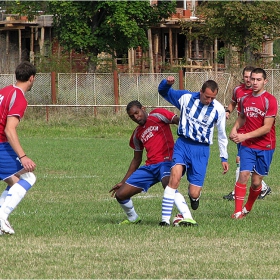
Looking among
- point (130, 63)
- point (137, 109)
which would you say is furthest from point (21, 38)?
point (137, 109)

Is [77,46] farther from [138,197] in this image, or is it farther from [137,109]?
[137,109]

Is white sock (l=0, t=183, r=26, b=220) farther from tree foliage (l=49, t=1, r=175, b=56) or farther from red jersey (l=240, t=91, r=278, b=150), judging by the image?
tree foliage (l=49, t=1, r=175, b=56)

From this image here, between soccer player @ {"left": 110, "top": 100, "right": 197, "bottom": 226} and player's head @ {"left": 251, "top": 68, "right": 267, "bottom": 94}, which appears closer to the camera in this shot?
soccer player @ {"left": 110, "top": 100, "right": 197, "bottom": 226}

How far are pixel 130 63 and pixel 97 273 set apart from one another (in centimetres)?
4534

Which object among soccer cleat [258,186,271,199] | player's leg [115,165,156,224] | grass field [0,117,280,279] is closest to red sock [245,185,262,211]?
grass field [0,117,280,279]

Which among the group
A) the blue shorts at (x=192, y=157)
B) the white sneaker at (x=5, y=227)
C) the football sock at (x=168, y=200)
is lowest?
the white sneaker at (x=5, y=227)

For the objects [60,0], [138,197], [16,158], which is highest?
[60,0]

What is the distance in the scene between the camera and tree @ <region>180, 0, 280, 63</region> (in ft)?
135

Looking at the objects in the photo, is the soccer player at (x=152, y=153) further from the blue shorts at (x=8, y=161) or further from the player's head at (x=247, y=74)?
the player's head at (x=247, y=74)

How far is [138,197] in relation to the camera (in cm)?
1309

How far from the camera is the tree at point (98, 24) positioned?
41469 mm

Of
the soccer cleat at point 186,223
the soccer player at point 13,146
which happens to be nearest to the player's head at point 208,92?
the soccer cleat at point 186,223

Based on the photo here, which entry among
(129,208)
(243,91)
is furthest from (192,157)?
(243,91)

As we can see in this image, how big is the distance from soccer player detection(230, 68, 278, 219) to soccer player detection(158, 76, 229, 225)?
67cm
